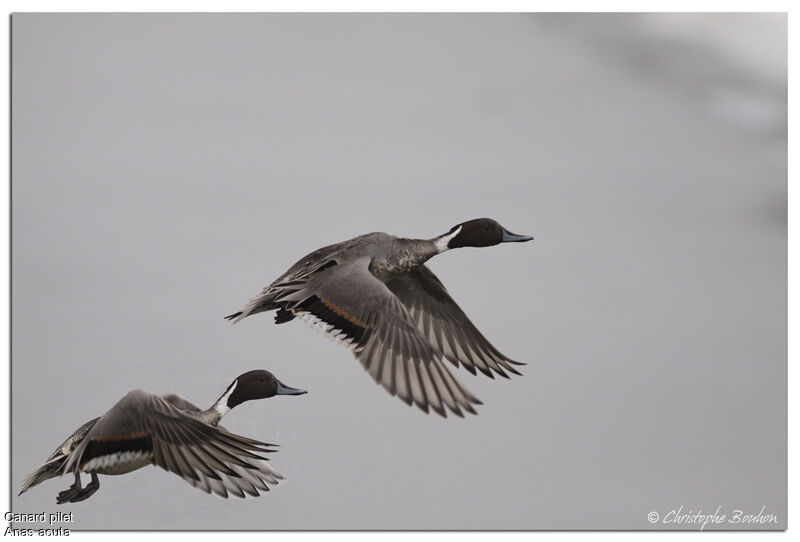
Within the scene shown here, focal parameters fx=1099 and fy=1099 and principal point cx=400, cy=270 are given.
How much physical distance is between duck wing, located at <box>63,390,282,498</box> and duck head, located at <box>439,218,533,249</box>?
1585mm

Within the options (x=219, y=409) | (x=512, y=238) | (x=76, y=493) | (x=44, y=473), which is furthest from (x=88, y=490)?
(x=512, y=238)

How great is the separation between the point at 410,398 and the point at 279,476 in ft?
2.28

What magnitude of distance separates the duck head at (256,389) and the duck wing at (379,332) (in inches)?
14.1

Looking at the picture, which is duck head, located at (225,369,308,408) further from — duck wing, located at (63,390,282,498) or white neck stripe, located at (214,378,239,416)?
duck wing, located at (63,390,282,498)

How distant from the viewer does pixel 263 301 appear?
533 cm

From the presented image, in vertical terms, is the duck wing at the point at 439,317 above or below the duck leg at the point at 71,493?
above

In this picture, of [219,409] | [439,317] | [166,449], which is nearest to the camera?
[166,449]

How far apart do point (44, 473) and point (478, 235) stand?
7.79ft

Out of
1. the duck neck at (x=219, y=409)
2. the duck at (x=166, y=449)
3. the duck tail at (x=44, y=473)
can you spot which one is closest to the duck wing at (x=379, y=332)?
the duck neck at (x=219, y=409)

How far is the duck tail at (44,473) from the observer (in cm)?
501

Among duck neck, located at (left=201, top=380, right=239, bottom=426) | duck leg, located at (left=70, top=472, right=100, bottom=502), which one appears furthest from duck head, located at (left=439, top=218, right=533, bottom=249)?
duck leg, located at (left=70, top=472, right=100, bottom=502)

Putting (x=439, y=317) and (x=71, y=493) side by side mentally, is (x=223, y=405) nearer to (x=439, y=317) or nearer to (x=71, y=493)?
(x=71, y=493)

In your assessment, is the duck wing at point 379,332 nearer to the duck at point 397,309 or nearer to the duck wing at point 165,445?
the duck at point 397,309

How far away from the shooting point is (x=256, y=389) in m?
5.24
